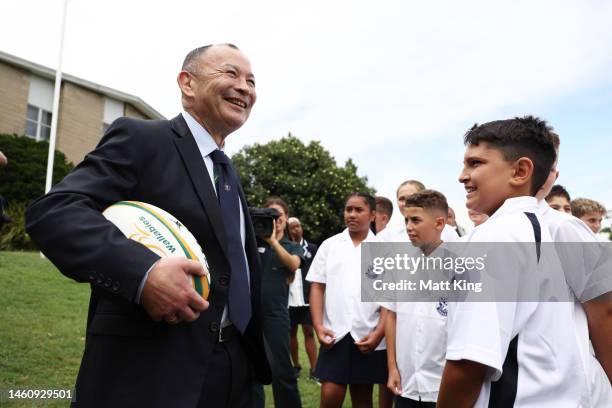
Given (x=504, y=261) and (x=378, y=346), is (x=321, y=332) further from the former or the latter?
(x=504, y=261)

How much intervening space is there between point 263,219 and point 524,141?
9.67 feet

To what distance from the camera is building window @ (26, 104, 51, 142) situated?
27.6m

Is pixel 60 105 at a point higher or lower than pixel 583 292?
higher

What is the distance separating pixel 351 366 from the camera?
469cm

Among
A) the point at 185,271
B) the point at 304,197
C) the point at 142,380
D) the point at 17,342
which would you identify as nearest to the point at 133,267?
the point at 185,271

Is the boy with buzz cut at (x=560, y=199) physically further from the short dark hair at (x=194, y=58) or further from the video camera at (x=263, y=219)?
the short dark hair at (x=194, y=58)

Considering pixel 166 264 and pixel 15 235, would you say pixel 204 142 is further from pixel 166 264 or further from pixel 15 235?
pixel 15 235

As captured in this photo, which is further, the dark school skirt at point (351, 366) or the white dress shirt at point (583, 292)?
the dark school skirt at point (351, 366)

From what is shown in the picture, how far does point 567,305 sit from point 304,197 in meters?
30.6

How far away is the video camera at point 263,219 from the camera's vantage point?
483cm

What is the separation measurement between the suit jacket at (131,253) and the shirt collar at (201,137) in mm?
109

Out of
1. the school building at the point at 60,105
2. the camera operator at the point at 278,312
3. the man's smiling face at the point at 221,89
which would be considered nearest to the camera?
the man's smiling face at the point at 221,89

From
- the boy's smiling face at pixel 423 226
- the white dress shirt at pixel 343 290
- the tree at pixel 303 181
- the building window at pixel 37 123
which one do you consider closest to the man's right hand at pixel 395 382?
the white dress shirt at pixel 343 290

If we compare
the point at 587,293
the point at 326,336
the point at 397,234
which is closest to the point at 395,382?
Result: the point at 326,336
